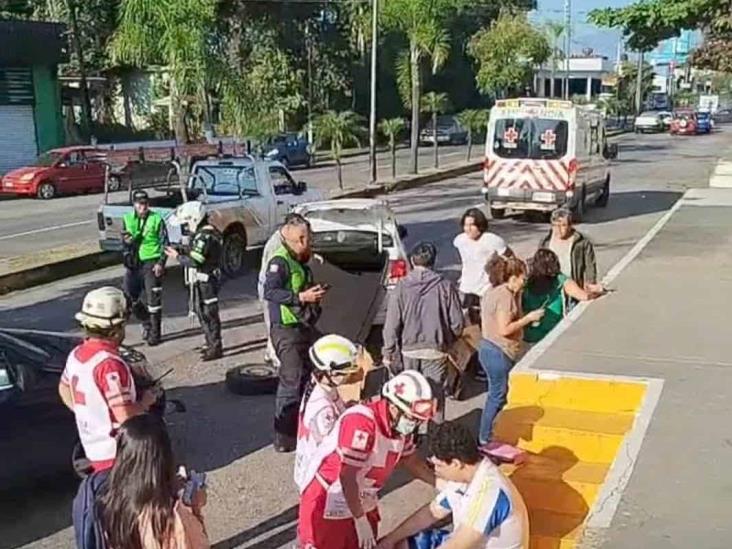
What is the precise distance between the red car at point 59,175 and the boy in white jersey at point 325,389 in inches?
1028

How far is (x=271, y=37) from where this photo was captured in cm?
4894

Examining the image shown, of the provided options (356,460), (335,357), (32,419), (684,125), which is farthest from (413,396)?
(684,125)

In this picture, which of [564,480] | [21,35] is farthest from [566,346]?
[21,35]

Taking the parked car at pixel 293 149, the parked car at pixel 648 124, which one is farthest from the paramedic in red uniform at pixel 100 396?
the parked car at pixel 648 124

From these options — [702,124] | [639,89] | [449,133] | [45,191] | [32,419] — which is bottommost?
[45,191]

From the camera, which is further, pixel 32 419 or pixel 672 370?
pixel 672 370

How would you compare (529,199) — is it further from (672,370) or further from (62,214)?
(672,370)

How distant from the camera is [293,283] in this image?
7340mm

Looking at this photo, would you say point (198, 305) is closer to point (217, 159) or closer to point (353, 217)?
point (353, 217)

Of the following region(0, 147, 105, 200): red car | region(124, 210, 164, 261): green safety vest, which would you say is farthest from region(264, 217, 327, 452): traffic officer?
region(0, 147, 105, 200): red car

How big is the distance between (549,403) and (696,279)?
15.1 ft

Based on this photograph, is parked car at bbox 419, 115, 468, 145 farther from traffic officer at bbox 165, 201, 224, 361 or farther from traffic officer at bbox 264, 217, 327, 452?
traffic officer at bbox 264, 217, 327, 452

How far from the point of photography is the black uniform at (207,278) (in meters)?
10.3

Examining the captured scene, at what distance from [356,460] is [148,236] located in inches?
289
